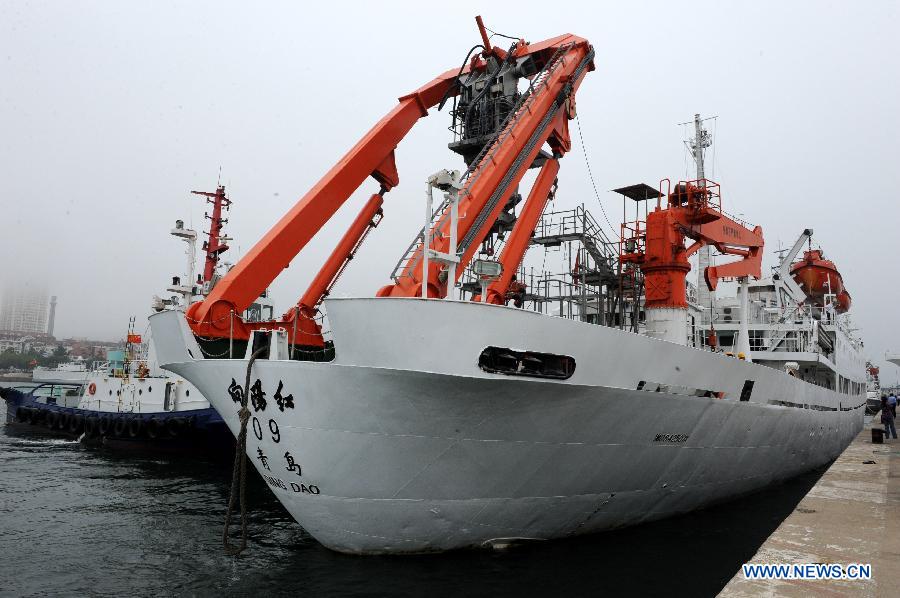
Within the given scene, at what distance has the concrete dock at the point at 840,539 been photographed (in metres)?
4.87

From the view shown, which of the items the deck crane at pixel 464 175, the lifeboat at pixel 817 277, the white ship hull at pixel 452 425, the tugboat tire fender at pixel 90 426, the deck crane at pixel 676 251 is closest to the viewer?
the white ship hull at pixel 452 425

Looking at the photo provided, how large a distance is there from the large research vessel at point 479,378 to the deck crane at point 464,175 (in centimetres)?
4

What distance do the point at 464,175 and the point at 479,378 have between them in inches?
226

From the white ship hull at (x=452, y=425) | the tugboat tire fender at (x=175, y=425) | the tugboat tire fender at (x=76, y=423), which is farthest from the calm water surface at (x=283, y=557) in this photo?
the tugboat tire fender at (x=76, y=423)

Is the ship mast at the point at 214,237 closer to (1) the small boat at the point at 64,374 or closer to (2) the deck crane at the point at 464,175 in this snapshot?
(2) the deck crane at the point at 464,175

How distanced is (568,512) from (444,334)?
361cm

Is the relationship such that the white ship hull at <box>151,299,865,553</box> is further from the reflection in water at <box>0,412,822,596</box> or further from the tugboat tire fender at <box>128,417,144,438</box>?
the tugboat tire fender at <box>128,417,144,438</box>

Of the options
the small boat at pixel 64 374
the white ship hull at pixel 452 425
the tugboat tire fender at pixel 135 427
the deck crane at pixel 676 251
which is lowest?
the small boat at pixel 64 374

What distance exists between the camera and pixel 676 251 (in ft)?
43.4

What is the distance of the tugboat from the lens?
1891cm

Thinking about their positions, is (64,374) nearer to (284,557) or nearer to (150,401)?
(150,401)

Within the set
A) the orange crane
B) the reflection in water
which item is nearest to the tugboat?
the reflection in water

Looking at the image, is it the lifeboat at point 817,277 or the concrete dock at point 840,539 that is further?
the lifeboat at point 817,277

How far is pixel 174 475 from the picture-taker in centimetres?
1595
